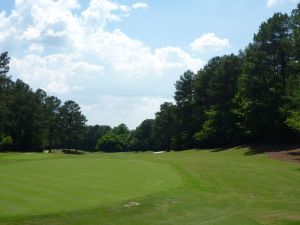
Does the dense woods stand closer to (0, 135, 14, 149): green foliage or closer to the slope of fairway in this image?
(0, 135, 14, 149): green foliage

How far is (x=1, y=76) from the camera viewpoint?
296 feet

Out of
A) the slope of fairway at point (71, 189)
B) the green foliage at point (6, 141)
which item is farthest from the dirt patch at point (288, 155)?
the green foliage at point (6, 141)

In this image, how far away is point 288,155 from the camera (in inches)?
1902

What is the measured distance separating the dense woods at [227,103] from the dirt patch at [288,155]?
2755 millimetres

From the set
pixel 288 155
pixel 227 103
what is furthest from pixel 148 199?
pixel 227 103

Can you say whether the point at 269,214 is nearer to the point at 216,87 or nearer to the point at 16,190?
the point at 16,190

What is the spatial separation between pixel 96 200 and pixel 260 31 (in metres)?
51.2

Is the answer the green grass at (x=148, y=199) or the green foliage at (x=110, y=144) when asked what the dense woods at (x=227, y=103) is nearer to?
the green grass at (x=148, y=199)

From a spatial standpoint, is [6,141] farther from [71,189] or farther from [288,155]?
[71,189]

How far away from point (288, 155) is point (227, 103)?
1347 inches

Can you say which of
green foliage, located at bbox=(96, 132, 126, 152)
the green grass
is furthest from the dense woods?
green foliage, located at bbox=(96, 132, 126, 152)

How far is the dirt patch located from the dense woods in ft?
9.04

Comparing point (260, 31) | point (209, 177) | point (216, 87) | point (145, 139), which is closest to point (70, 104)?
point (145, 139)

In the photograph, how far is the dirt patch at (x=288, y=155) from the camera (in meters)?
44.8
